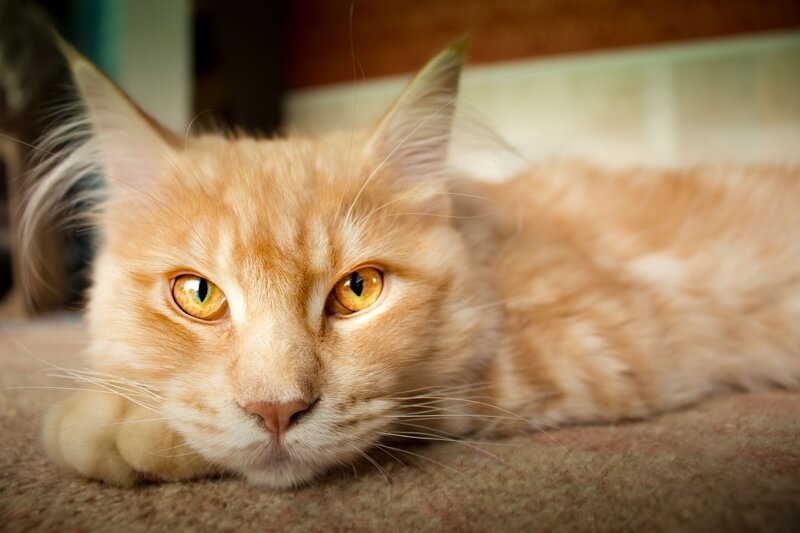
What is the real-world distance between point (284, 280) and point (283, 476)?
279 millimetres

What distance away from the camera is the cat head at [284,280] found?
0.76 metres

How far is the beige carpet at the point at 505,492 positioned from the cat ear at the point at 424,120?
543 millimetres

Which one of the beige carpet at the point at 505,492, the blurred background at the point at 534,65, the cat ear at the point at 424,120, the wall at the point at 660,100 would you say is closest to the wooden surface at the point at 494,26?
the blurred background at the point at 534,65

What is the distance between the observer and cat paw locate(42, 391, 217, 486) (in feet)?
2.59

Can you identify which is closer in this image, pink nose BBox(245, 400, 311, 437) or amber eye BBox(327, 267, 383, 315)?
pink nose BBox(245, 400, 311, 437)

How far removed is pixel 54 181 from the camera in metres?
1.12

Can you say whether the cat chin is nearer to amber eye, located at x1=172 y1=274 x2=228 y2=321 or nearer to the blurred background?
amber eye, located at x1=172 y1=274 x2=228 y2=321

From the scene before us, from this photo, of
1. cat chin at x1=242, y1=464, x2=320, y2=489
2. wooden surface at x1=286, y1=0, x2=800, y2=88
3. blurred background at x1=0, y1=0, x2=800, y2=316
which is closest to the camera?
cat chin at x1=242, y1=464, x2=320, y2=489

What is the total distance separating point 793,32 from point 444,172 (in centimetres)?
428

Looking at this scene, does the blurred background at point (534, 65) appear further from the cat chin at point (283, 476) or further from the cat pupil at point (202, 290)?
the cat chin at point (283, 476)

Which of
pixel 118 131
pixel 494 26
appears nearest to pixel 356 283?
pixel 118 131

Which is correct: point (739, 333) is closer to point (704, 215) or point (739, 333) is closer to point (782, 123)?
point (704, 215)

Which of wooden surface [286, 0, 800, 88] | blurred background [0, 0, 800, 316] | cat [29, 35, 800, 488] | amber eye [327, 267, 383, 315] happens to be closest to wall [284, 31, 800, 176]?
blurred background [0, 0, 800, 316]

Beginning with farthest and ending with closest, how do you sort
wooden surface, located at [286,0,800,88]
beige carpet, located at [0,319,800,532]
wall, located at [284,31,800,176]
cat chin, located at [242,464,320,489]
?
1. wooden surface, located at [286,0,800,88]
2. wall, located at [284,31,800,176]
3. cat chin, located at [242,464,320,489]
4. beige carpet, located at [0,319,800,532]
